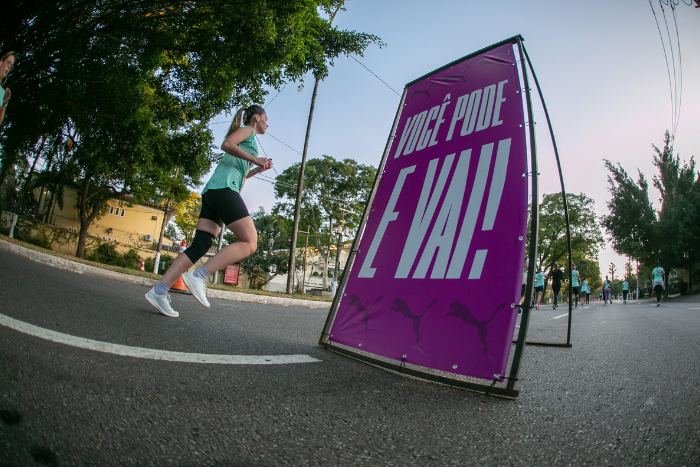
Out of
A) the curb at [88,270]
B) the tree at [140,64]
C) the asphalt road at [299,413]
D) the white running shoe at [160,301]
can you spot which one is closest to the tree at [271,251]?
the tree at [140,64]

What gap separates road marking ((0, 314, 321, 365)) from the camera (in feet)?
6.11

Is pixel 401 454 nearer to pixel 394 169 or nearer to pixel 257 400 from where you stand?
pixel 257 400

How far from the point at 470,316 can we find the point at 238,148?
88.7 inches

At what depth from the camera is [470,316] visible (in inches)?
78.8

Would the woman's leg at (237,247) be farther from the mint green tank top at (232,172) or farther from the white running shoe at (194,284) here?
the mint green tank top at (232,172)

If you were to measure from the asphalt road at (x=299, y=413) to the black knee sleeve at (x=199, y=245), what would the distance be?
0.88 meters

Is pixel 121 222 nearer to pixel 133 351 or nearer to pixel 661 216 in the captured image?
pixel 133 351

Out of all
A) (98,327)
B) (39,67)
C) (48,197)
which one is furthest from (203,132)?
(48,197)

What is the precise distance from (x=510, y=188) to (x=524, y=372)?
A: 1.28 m

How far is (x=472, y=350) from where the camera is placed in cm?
193

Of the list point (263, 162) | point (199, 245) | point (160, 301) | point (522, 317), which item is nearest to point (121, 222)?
point (160, 301)

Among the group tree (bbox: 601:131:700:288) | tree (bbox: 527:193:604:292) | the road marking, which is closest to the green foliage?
tree (bbox: 527:193:604:292)

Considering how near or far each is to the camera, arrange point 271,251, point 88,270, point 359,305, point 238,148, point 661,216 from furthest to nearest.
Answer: point 271,251 → point 661,216 → point 88,270 → point 238,148 → point 359,305

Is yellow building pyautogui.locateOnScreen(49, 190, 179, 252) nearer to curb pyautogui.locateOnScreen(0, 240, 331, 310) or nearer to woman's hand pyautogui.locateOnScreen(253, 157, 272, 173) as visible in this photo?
curb pyautogui.locateOnScreen(0, 240, 331, 310)
